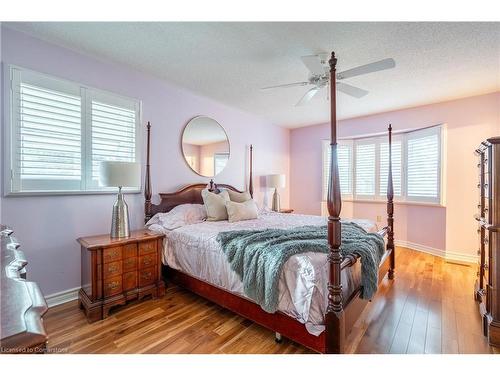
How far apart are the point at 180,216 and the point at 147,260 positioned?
645 millimetres

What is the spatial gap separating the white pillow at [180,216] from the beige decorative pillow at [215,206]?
0.12m

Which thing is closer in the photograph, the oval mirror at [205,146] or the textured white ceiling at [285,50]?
the textured white ceiling at [285,50]

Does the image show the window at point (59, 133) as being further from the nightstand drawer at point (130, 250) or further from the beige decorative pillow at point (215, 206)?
the beige decorative pillow at point (215, 206)

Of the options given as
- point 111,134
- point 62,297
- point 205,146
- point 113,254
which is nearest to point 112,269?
point 113,254

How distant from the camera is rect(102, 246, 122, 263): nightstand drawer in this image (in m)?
2.12

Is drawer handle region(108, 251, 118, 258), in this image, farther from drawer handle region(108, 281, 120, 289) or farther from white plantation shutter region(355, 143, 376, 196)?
white plantation shutter region(355, 143, 376, 196)

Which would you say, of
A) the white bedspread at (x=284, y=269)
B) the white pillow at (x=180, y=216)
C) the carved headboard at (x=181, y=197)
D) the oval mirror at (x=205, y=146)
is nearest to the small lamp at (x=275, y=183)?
the oval mirror at (x=205, y=146)

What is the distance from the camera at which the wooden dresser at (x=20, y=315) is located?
1.90 feet

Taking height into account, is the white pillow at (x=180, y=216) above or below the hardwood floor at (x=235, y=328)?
above

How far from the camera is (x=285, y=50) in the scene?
2.30 meters

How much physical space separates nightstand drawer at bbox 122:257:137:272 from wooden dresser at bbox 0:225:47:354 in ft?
4.33
